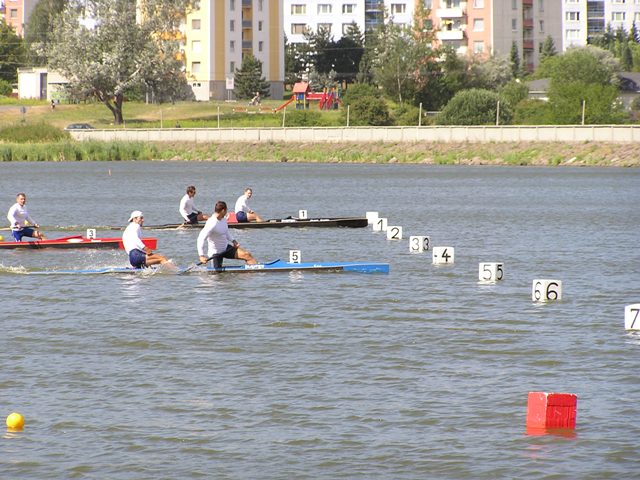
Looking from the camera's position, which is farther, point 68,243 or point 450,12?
point 450,12

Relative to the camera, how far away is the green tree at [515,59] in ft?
455

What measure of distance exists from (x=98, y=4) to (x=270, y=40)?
1198 inches

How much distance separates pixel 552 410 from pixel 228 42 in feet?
407

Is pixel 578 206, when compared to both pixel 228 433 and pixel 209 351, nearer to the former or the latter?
pixel 209 351

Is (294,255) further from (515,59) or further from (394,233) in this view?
(515,59)

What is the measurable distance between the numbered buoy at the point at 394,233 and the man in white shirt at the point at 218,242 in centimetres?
1074

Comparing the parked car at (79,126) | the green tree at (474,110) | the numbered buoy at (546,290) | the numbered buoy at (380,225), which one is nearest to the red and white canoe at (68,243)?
the numbered buoy at (380,225)

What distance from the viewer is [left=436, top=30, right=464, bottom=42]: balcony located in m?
147

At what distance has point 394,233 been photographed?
132 ft

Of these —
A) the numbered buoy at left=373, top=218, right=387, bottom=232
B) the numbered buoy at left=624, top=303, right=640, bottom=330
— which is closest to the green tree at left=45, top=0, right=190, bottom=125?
the numbered buoy at left=373, top=218, right=387, bottom=232

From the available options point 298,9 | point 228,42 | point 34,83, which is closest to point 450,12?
point 228,42

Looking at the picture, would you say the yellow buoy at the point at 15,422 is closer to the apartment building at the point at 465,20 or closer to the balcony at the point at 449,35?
the apartment building at the point at 465,20

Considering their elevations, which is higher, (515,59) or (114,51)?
(515,59)

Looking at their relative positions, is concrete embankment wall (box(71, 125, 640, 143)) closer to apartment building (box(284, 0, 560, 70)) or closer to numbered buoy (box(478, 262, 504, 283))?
apartment building (box(284, 0, 560, 70))
